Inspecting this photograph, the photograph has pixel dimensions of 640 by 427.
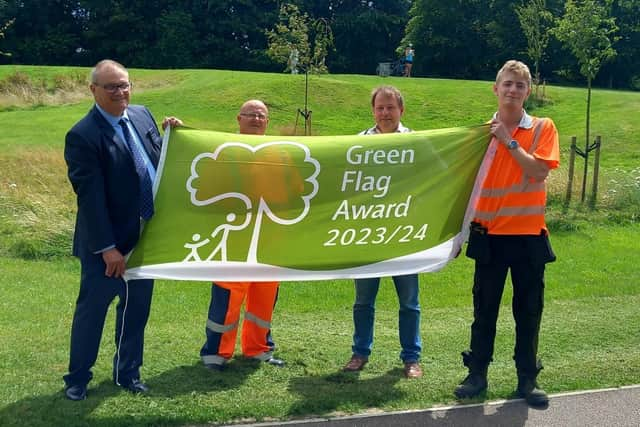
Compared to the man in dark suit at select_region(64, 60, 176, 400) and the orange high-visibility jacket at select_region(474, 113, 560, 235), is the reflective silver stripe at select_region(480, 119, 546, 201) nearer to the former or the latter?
the orange high-visibility jacket at select_region(474, 113, 560, 235)

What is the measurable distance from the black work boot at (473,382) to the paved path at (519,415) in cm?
15

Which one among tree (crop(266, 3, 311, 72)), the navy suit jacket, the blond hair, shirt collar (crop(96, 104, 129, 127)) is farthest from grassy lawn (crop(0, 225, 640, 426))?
tree (crop(266, 3, 311, 72))

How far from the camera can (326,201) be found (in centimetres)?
540

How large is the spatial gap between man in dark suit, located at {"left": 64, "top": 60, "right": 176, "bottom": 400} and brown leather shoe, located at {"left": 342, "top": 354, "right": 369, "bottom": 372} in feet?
5.39

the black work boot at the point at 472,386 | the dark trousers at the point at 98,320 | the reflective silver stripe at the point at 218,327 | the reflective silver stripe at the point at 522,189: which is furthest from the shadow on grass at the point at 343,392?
the reflective silver stripe at the point at 522,189

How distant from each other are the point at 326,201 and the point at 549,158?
166 centimetres

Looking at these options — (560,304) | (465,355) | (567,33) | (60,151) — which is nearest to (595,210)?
(567,33)

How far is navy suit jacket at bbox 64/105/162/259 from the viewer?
15.3 ft

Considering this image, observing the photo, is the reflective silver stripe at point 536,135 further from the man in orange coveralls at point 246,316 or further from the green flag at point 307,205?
the man in orange coveralls at point 246,316

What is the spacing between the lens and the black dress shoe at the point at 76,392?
4.90 metres

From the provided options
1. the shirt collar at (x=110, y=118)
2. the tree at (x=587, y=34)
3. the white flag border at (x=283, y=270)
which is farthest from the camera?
the tree at (x=587, y=34)

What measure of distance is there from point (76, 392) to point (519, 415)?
311 centimetres

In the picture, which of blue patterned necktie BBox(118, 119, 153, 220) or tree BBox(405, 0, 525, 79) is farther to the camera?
tree BBox(405, 0, 525, 79)

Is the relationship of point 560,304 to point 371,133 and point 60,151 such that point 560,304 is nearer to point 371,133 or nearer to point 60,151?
point 371,133
